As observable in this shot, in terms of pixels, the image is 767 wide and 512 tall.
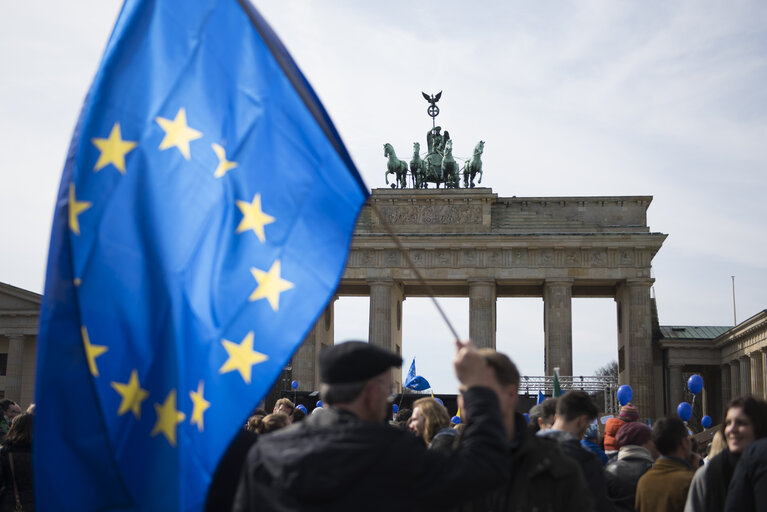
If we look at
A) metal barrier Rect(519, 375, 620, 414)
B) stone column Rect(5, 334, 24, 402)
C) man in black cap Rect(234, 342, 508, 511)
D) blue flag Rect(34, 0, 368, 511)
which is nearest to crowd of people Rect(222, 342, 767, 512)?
man in black cap Rect(234, 342, 508, 511)

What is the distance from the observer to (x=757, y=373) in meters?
46.3

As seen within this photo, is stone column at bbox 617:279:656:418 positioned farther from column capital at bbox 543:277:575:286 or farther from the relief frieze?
the relief frieze

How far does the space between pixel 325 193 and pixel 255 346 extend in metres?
0.77

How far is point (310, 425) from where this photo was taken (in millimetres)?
3426

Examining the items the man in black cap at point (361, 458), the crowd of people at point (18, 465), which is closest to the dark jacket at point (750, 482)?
the man in black cap at point (361, 458)

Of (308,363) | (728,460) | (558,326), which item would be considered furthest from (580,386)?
(728,460)

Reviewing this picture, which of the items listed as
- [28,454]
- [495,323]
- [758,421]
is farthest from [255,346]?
[495,323]

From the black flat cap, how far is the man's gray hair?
0.01 meters

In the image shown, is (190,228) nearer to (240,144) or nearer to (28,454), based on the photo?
(240,144)

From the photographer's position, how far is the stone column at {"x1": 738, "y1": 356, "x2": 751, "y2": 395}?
48.4 m

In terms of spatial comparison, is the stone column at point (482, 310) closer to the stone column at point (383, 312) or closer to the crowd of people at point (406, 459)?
the stone column at point (383, 312)

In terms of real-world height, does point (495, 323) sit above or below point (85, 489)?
above

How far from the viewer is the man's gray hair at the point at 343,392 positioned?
11.4 feet

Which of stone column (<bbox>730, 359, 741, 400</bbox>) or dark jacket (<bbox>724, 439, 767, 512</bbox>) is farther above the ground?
stone column (<bbox>730, 359, 741, 400</bbox>)
